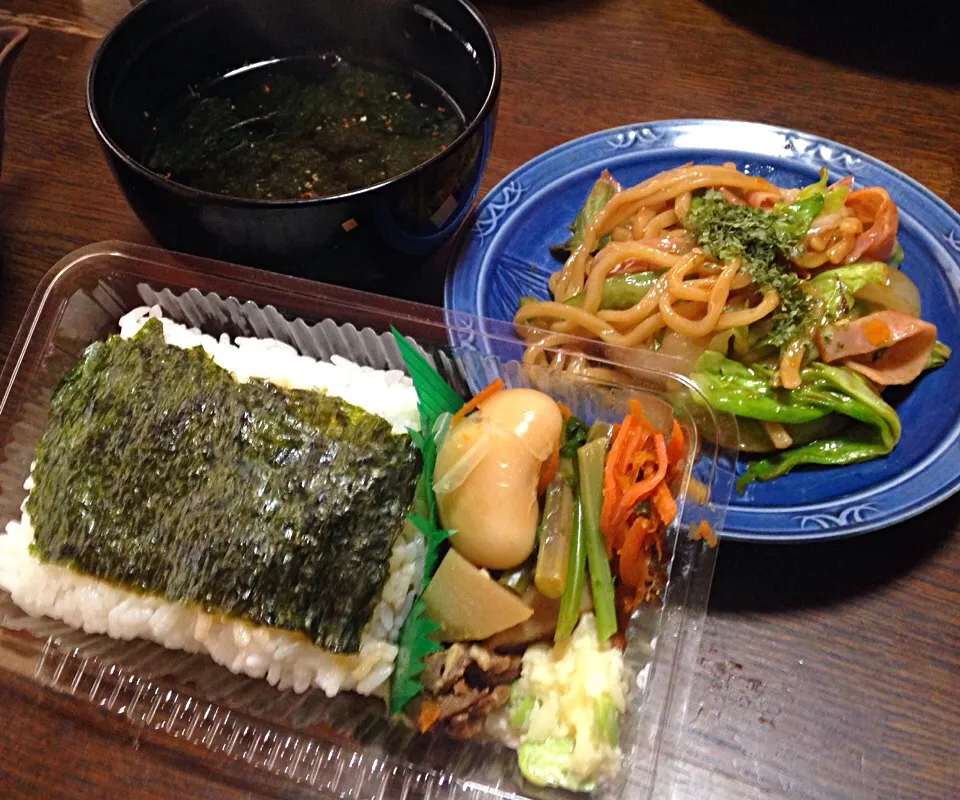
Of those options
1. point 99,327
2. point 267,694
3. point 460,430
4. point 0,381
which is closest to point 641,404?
point 460,430

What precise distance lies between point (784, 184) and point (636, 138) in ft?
1.09

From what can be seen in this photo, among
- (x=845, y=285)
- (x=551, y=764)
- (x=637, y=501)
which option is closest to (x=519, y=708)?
(x=551, y=764)

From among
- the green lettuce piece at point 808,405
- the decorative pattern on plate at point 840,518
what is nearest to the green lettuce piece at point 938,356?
the green lettuce piece at point 808,405

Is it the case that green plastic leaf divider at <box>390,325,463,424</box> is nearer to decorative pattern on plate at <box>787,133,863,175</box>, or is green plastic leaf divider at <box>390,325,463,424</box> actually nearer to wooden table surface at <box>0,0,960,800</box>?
wooden table surface at <box>0,0,960,800</box>

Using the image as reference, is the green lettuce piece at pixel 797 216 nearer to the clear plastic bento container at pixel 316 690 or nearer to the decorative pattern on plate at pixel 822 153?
the decorative pattern on plate at pixel 822 153

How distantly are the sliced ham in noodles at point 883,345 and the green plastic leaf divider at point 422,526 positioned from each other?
0.69 metres

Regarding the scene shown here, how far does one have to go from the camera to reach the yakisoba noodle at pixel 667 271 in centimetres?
142

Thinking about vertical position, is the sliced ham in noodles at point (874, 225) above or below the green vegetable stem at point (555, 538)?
above

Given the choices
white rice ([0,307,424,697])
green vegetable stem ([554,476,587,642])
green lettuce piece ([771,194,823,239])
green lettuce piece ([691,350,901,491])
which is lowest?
white rice ([0,307,424,697])

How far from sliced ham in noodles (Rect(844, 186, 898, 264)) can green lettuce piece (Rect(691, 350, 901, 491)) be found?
24 centimetres

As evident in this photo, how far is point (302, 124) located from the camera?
59.1 inches

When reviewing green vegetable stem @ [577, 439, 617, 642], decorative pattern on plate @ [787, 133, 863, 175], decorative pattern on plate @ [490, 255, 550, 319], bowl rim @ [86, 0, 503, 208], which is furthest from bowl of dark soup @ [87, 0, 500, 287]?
decorative pattern on plate @ [787, 133, 863, 175]

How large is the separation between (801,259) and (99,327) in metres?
1.33

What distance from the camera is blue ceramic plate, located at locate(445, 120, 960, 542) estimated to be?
1188 millimetres
